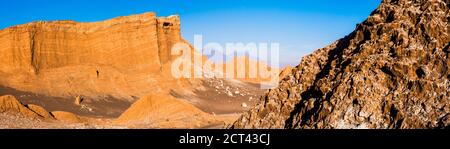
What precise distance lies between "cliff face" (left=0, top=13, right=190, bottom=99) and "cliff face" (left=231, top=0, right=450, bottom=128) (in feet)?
214

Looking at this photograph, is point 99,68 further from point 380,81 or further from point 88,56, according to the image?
point 380,81

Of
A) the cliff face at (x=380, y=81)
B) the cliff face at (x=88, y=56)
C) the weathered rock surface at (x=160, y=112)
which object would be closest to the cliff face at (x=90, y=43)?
the cliff face at (x=88, y=56)

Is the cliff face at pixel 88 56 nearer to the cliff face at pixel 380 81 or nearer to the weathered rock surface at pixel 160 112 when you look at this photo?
the weathered rock surface at pixel 160 112

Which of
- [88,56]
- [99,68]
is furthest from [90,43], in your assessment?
[99,68]

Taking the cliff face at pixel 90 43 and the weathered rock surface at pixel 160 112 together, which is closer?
the weathered rock surface at pixel 160 112

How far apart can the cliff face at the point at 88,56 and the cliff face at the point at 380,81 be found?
214ft

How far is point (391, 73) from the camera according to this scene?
8508 millimetres

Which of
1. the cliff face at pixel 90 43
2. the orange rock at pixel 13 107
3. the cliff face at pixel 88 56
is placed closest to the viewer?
the orange rock at pixel 13 107

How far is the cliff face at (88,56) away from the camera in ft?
242

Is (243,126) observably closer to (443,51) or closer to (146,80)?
(443,51)

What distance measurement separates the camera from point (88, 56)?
81.2 m

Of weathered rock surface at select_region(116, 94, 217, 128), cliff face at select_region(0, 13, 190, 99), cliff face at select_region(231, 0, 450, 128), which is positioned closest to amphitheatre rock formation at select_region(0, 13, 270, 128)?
cliff face at select_region(0, 13, 190, 99)
